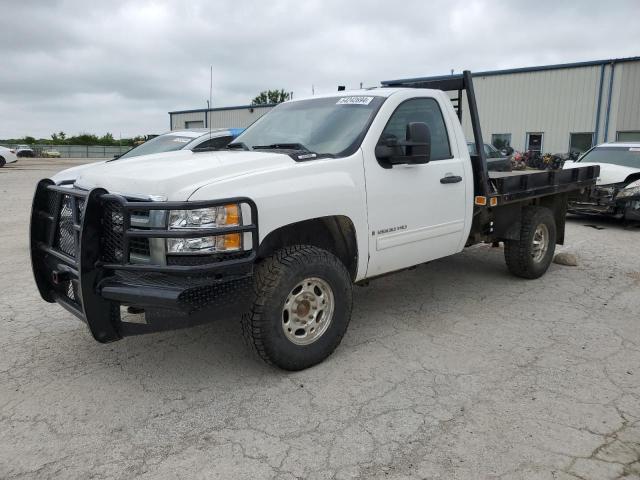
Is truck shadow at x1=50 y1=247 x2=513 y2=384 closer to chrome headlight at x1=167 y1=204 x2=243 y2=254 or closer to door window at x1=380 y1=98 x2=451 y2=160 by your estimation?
chrome headlight at x1=167 y1=204 x2=243 y2=254

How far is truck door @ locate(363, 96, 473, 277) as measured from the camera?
415 centimetres

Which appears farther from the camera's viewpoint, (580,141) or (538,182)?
(580,141)

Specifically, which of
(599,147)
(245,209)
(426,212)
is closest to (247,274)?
(245,209)

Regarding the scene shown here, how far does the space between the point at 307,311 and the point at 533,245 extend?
3.54 metres

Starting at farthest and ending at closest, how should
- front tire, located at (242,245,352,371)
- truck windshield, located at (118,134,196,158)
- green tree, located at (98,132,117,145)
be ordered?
green tree, located at (98,132,117,145) → truck windshield, located at (118,134,196,158) → front tire, located at (242,245,352,371)

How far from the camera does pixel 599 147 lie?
1195 centimetres

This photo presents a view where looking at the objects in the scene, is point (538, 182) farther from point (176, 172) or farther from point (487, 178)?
point (176, 172)

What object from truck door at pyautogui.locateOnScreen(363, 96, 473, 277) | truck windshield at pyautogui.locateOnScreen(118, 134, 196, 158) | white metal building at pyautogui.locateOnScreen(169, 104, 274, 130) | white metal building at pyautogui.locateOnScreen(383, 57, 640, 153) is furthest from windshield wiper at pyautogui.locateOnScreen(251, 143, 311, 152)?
white metal building at pyautogui.locateOnScreen(169, 104, 274, 130)

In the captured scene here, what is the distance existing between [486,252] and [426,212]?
3.63 meters

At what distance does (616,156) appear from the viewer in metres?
11.2

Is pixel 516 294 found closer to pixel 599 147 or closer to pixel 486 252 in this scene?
pixel 486 252

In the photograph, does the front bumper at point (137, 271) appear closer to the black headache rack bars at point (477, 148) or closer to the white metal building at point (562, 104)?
the black headache rack bars at point (477, 148)

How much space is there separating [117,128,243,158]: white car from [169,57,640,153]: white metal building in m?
21.7

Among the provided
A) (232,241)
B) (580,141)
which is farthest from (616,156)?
(580,141)
